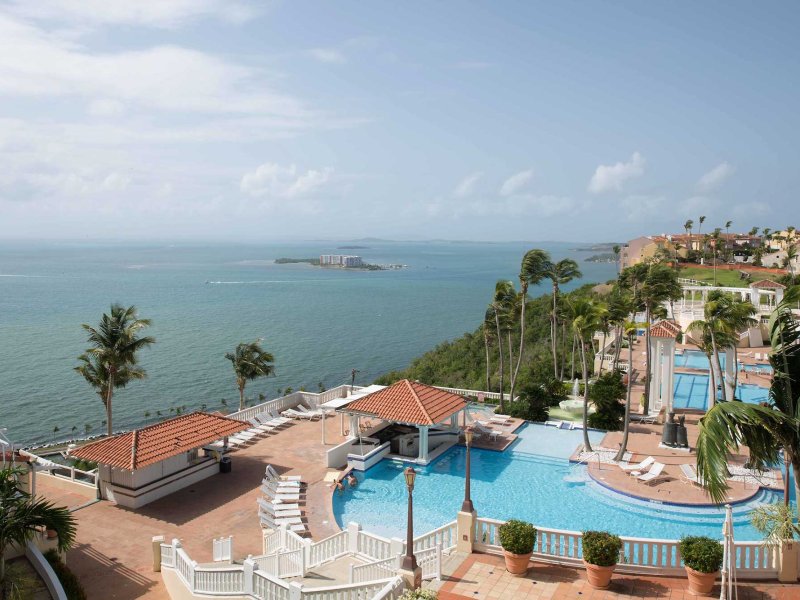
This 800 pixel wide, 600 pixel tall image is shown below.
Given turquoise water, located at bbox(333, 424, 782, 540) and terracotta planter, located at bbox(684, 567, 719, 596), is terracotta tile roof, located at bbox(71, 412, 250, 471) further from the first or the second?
terracotta planter, located at bbox(684, 567, 719, 596)

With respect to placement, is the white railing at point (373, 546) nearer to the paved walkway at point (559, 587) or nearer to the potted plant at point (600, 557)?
the paved walkway at point (559, 587)

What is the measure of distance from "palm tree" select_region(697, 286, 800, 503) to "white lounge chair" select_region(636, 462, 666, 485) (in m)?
A: 10.2

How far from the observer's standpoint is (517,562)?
12188 millimetres

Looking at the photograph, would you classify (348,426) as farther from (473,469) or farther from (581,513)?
(581,513)

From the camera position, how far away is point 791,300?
980 cm

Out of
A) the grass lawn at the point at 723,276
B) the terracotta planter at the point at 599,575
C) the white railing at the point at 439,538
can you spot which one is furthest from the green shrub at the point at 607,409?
the grass lawn at the point at 723,276

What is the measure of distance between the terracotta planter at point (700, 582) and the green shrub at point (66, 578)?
12.2 metres

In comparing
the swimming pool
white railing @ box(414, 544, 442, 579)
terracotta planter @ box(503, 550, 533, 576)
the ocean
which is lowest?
the ocean

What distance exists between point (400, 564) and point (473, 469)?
35.5 feet

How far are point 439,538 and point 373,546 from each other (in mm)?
1498

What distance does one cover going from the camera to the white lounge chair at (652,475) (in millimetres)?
20094

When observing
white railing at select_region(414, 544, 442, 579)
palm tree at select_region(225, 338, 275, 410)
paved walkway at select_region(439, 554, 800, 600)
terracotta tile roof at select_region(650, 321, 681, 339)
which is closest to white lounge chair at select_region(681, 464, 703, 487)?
terracotta tile roof at select_region(650, 321, 681, 339)

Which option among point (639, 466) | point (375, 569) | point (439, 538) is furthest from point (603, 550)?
point (639, 466)

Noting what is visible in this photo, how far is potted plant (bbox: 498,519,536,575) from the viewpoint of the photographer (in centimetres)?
1212
